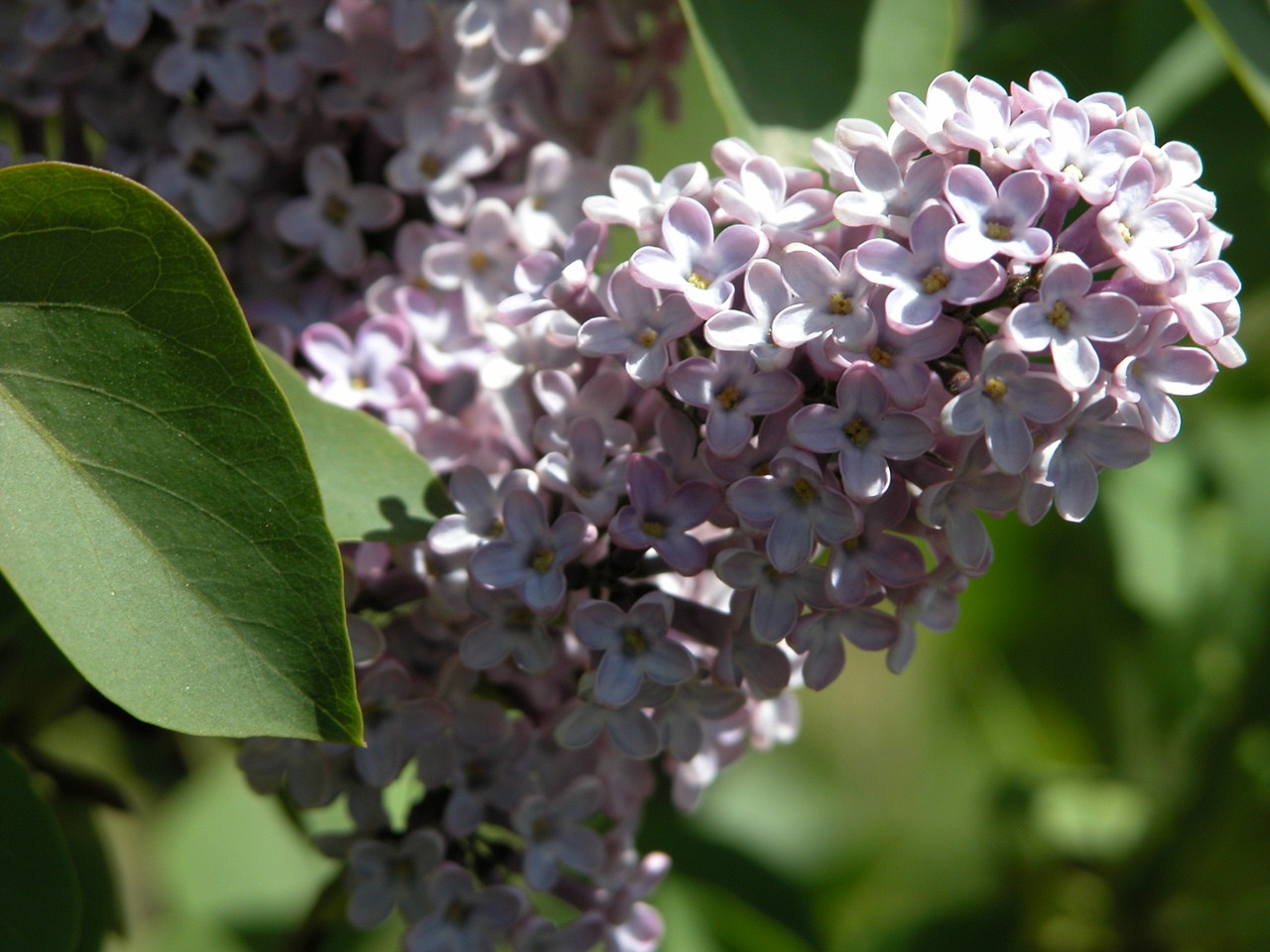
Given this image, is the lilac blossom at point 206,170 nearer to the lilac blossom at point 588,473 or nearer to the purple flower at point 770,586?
the lilac blossom at point 588,473

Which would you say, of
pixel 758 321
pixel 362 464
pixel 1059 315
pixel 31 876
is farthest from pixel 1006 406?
pixel 31 876

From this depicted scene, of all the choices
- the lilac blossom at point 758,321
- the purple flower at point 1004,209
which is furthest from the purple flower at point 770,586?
the purple flower at point 1004,209

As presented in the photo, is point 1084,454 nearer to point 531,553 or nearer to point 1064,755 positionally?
point 531,553

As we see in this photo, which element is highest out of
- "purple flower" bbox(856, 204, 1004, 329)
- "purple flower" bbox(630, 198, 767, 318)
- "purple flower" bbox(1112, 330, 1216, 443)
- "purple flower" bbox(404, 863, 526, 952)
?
"purple flower" bbox(856, 204, 1004, 329)

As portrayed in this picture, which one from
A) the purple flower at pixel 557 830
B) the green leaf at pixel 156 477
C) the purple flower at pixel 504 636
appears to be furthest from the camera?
the purple flower at pixel 557 830

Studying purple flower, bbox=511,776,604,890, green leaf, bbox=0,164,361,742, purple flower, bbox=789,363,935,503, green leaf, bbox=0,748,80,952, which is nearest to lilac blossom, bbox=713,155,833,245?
purple flower, bbox=789,363,935,503

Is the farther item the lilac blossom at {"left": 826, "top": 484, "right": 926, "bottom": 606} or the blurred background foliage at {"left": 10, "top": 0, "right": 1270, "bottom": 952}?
the blurred background foliage at {"left": 10, "top": 0, "right": 1270, "bottom": 952}

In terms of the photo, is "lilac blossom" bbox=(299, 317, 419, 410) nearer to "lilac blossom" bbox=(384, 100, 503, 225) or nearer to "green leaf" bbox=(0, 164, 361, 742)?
"lilac blossom" bbox=(384, 100, 503, 225)
